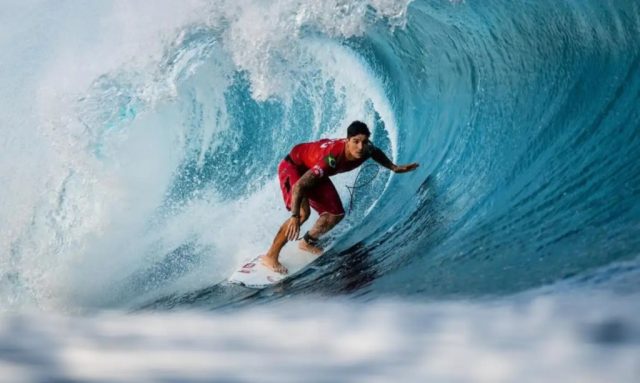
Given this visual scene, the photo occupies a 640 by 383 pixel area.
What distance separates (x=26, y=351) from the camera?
1.83m

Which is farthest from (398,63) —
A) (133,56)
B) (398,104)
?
(133,56)

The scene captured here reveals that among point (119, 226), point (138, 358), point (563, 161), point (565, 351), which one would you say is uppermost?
point (119, 226)

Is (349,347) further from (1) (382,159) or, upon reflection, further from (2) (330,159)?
(1) (382,159)

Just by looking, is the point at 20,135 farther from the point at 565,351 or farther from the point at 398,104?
the point at 565,351

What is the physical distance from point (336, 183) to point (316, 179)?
4.67ft

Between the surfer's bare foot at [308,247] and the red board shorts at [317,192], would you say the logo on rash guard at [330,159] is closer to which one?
the red board shorts at [317,192]

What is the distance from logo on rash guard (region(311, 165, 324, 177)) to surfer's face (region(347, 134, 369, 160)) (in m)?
0.22

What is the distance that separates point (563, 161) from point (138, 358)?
132 inches

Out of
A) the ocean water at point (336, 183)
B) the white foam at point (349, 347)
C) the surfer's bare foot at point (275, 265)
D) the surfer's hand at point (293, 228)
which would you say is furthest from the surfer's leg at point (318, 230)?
the white foam at point (349, 347)

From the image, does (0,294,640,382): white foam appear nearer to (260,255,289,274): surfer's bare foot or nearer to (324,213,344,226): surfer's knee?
(260,255,289,274): surfer's bare foot

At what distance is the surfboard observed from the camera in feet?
15.2

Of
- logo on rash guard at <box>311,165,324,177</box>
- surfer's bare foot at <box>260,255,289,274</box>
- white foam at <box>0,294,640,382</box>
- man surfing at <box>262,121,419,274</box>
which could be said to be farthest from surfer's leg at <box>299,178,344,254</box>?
white foam at <box>0,294,640,382</box>

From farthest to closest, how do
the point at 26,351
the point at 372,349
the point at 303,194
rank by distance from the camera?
the point at 303,194
the point at 372,349
the point at 26,351

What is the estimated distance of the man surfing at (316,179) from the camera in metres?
4.47
